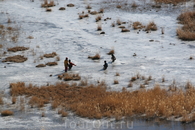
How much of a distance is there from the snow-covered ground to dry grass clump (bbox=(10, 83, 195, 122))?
1.13m

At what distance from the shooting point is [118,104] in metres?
14.6

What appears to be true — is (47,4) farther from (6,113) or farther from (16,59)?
(6,113)

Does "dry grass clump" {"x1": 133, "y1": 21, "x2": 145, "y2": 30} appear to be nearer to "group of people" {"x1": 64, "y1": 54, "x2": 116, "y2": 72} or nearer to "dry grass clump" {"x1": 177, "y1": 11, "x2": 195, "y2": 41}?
"dry grass clump" {"x1": 177, "y1": 11, "x2": 195, "y2": 41}

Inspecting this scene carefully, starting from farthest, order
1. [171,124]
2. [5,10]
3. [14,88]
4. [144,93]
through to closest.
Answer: [5,10], [14,88], [144,93], [171,124]

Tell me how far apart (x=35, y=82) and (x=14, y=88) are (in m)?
1.74

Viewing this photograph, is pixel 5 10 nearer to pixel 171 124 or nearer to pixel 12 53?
pixel 12 53

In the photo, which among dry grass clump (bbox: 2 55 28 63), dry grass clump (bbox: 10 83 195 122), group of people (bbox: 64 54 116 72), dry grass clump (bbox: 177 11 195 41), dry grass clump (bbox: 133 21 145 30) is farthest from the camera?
dry grass clump (bbox: 133 21 145 30)

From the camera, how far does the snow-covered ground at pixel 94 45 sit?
62.6ft

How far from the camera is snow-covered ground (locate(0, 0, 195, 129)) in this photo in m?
19.1

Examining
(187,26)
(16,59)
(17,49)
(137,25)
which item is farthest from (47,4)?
(187,26)

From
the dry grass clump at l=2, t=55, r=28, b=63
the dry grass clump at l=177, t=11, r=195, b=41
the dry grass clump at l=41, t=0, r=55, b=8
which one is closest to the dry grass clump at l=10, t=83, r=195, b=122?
the dry grass clump at l=2, t=55, r=28, b=63

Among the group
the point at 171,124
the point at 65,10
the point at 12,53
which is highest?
the point at 65,10

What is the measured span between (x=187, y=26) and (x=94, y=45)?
28.4ft

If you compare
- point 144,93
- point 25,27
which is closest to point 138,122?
point 144,93
